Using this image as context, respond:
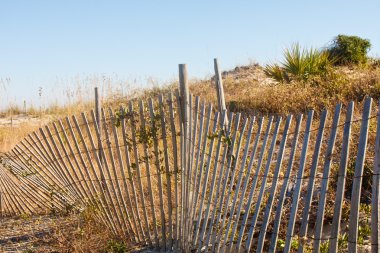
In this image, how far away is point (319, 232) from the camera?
2910 millimetres

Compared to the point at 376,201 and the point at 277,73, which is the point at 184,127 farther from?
the point at 277,73

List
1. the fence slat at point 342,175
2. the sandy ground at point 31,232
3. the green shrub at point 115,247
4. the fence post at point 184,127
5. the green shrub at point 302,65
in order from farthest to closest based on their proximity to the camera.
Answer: the green shrub at point 302,65
the sandy ground at point 31,232
the green shrub at point 115,247
the fence post at point 184,127
the fence slat at point 342,175

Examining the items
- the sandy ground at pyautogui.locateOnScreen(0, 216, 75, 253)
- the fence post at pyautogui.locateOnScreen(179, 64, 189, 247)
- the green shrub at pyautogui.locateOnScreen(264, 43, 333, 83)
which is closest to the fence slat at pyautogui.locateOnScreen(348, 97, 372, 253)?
the fence post at pyautogui.locateOnScreen(179, 64, 189, 247)

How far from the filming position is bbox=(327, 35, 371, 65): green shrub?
14.9 m

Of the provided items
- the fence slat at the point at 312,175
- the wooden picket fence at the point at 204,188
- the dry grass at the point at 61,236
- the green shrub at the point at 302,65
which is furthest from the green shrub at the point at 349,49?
the fence slat at the point at 312,175

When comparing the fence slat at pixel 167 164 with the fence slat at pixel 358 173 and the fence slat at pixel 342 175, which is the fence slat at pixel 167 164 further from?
the fence slat at pixel 358 173

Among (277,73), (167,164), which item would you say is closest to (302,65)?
(277,73)

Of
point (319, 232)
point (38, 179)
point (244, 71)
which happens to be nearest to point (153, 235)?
point (38, 179)

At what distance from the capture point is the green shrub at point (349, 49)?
49.0 feet

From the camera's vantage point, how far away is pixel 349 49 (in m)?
14.9

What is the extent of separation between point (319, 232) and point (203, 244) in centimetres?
186

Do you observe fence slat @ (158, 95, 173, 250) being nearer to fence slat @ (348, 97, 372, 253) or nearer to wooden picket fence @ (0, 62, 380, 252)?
wooden picket fence @ (0, 62, 380, 252)

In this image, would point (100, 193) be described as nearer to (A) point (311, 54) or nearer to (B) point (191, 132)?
(B) point (191, 132)

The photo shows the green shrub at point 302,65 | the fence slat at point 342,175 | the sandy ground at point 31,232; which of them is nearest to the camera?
the fence slat at point 342,175
